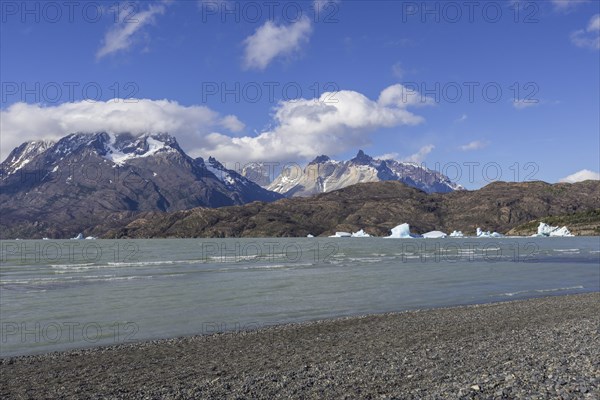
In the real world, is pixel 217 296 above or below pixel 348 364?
below

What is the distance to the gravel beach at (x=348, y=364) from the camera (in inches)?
650

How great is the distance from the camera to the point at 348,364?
21000 mm

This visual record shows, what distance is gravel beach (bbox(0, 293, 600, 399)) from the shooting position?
16.5 metres

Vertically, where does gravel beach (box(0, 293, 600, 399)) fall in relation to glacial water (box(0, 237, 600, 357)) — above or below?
above

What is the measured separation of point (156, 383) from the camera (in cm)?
1956

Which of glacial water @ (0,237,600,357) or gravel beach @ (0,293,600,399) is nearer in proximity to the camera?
gravel beach @ (0,293,600,399)

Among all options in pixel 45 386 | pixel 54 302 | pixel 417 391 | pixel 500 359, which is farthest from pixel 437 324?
pixel 54 302

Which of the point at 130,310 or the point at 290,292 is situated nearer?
the point at 130,310

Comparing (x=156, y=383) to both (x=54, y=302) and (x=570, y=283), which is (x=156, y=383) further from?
(x=570, y=283)

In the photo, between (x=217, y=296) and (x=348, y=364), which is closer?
(x=348, y=364)

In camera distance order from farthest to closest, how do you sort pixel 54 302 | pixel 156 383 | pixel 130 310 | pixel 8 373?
pixel 54 302 < pixel 130 310 < pixel 8 373 < pixel 156 383

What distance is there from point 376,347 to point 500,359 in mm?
6433

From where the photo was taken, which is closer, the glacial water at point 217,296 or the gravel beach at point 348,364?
the gravel beach at point 348,364

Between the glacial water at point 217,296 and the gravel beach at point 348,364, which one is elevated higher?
the gravel beach at point 348,364
